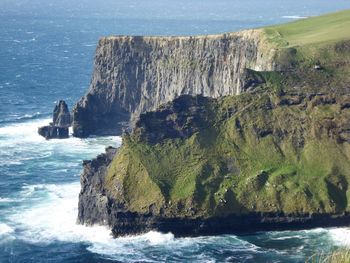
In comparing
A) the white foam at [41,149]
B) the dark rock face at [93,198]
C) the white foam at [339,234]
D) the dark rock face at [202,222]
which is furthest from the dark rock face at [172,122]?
the white foam at [41,149]

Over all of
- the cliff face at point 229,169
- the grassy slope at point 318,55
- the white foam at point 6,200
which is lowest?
the white foam at point 6,200

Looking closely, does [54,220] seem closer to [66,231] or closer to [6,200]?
[66,231]

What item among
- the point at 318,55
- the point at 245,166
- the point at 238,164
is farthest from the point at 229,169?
the point at 318,55

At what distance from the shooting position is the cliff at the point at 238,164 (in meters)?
134

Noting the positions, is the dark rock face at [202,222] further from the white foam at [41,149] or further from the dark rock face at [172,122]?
the white foam at [41,149]

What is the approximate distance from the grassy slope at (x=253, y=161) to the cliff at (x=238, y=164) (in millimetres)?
180

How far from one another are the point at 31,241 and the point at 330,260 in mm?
87153

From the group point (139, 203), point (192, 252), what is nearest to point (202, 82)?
point (139, 203)

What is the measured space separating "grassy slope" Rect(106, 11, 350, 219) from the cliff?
180mm

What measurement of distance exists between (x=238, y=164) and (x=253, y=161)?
301 cm

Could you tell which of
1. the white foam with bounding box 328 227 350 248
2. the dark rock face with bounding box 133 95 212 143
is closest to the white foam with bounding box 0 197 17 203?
the dark rock face with bounding box 133 95 212 143

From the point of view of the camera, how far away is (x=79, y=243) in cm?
12938

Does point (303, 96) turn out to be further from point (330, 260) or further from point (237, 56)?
point (330, 260)

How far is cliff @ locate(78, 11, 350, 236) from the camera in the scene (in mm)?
133875
